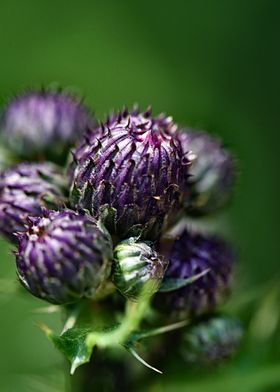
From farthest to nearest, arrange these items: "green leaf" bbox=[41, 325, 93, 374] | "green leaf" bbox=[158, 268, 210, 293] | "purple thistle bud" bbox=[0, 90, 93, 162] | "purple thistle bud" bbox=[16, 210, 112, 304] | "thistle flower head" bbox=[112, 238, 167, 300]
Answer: "purple thistle bud" bbox=[0, 90, 93, 162], "green leaf" bbox=[158, 268, 210, 293], "thistle flower head" bbox=[112, 238, 167, 300], "purple thistle bud" bbox=[16, 210, 112, 304], "green leaf" bbox=[41, 325, 93, 374]

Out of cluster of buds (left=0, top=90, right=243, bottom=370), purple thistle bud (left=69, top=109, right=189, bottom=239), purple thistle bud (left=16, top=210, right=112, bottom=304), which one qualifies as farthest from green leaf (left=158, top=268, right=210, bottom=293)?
purple thistle bud (left=16, top=210, right=112, bottom=304)

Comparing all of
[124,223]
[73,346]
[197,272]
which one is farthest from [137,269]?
[197,272]

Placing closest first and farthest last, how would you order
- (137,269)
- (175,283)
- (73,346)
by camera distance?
(73,346) < (137,269) < (175,283)

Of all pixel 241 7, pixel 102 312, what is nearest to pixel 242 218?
pixel 241 7

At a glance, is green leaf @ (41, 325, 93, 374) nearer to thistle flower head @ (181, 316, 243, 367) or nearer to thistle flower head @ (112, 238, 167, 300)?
thistle flower head @ (112, 238, 167, 300)

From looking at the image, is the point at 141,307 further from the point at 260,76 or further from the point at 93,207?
the point at 260,76

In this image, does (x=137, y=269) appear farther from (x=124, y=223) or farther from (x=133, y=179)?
(x=133, y=179)
